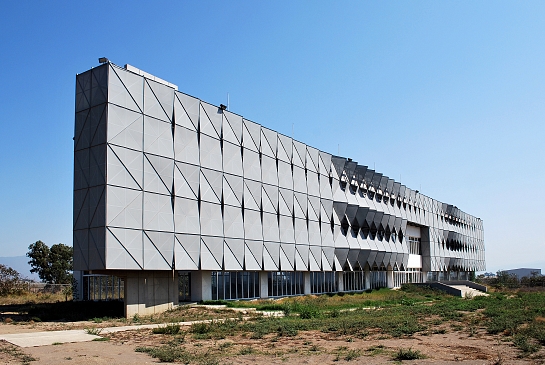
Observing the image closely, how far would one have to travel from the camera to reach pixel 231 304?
39.5 metres

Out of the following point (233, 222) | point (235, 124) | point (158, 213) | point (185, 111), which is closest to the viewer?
point (158, 213)

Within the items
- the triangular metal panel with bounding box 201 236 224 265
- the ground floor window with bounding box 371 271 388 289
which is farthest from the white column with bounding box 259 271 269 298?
the ground floor window with bounding box 371 271 388 289

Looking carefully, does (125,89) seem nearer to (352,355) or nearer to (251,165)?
(251,165)

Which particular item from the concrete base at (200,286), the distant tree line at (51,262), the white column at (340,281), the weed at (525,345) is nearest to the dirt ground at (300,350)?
A: the weed at (525,345)

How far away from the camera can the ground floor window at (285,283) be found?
162ft

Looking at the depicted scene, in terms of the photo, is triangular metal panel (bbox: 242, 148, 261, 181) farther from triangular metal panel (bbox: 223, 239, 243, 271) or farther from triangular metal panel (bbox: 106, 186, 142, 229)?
triangular metal panel (bbox: 106, 186, 142, 229)

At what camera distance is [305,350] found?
63.5 ft

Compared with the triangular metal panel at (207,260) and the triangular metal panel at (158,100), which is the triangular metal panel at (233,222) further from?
the triangular metal panel at (158,100)

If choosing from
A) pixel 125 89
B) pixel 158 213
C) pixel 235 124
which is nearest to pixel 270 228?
pixel 235 124

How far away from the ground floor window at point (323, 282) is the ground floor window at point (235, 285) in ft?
33.2

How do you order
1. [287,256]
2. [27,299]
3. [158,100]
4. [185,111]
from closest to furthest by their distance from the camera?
[158,100] < [185,111] < [287,256] < [27,299]

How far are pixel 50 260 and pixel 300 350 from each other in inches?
3589

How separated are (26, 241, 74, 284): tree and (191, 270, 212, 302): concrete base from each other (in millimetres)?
64817

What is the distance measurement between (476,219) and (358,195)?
2784 inches
